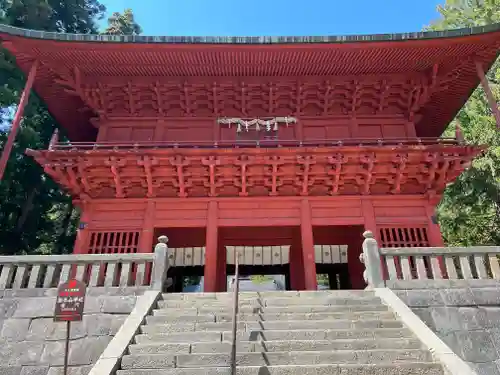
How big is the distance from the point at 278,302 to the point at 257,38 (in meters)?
7.63

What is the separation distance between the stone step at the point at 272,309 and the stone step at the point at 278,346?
114 cm

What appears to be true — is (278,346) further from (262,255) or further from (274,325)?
(262,255)

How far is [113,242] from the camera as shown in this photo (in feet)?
37.7

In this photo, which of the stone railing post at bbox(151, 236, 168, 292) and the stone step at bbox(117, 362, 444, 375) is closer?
the stone step at bbox(117, 362, 444, 375)

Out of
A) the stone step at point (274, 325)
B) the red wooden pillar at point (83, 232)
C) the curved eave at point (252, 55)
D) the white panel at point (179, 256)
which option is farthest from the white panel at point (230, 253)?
the stone step at point (274, 325)

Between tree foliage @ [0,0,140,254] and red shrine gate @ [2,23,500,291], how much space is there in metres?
4.64

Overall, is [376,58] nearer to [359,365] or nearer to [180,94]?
[180,94]

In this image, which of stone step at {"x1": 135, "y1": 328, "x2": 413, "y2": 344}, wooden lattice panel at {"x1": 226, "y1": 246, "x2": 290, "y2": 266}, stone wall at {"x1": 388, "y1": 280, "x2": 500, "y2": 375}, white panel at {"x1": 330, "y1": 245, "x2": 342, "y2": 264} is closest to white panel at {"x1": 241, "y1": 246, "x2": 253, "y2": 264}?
wooden lattice panel at {"x1": 226, "y1": 246, "x2": 290, "y2": 266}

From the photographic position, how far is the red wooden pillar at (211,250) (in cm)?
1093

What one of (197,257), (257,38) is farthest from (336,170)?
(197,257)

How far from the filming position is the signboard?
17.8 feet

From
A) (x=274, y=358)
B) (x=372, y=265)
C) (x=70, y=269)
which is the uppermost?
(x=372, y=265)

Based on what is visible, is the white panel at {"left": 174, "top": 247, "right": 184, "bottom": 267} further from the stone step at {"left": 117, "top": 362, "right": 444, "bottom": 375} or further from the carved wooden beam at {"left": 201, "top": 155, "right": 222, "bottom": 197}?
the stone step at {"left": 117, "top": 362, "right": 444, "bottom": 375}

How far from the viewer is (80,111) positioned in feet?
46.4
